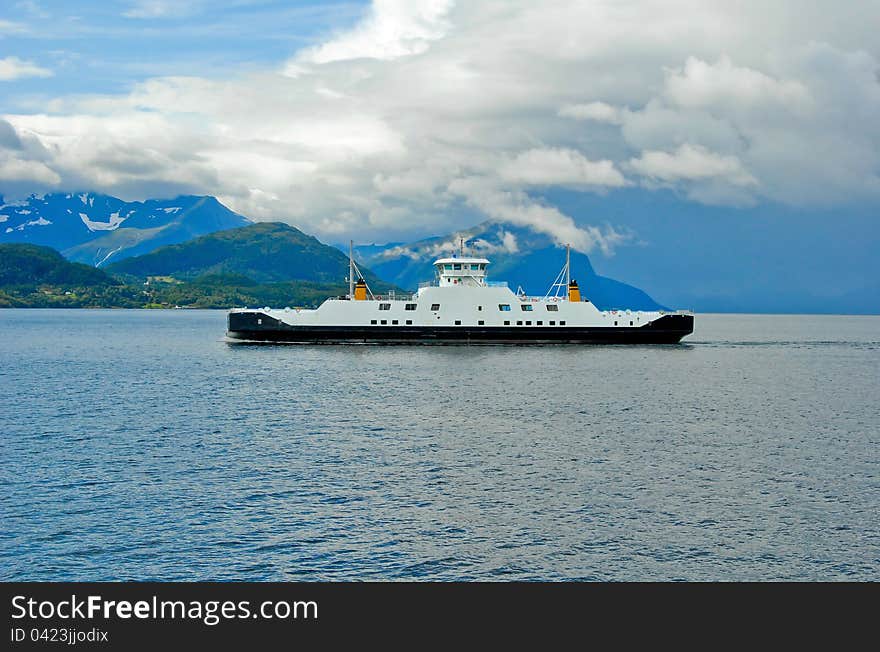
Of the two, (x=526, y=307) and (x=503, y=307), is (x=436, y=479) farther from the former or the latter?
(x=526, y=307)

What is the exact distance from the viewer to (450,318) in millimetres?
91812

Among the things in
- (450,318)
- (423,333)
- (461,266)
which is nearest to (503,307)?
(450,318)

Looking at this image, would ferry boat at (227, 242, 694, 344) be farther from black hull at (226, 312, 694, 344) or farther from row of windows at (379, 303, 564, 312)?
row of windows at (379, 303, 564, 312)

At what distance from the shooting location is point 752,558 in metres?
22.1

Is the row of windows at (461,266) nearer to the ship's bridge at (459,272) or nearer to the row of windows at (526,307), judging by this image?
the ship's bridge at (459,272)

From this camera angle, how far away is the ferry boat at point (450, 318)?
300 ft

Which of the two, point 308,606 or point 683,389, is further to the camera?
point 683,389

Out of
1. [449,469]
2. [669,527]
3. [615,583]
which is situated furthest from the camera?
[449,469]

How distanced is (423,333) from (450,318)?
3.85m

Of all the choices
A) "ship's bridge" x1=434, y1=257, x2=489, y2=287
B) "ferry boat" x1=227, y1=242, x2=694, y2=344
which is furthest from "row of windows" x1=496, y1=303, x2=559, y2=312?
"ship's bridge" x1=434, y1=257, x2=489, y2=287

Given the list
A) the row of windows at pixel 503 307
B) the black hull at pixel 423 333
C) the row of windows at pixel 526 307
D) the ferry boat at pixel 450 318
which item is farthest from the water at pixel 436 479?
the row of windows at pixel 526 307

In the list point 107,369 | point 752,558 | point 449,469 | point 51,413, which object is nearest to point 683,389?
point 449,469

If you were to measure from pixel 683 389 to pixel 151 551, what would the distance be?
47.6 m

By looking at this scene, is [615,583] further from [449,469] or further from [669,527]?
[449,469]
